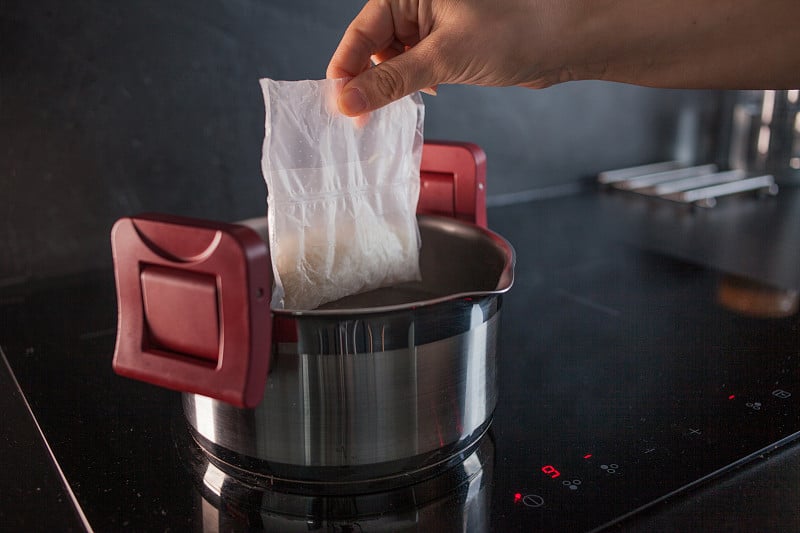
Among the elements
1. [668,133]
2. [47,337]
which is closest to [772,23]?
[47,337]

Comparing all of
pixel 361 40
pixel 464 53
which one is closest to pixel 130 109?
pixel 361 40

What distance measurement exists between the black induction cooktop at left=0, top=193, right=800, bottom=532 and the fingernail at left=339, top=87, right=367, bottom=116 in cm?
22

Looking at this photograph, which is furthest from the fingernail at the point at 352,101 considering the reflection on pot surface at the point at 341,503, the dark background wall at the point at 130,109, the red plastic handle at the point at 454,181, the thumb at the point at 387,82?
the dark background wall at the point at 130,109

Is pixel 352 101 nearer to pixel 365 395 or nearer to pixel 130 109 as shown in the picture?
pixel 365 395

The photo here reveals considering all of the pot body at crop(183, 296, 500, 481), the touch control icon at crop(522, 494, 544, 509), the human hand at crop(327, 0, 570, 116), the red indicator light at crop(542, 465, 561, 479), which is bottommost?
the touch control icon at crop(522, 494, 544, 509)

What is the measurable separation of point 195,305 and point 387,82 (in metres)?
0.24

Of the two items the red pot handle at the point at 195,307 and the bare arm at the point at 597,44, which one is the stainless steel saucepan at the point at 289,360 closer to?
the red pot handle at the point at 195,307

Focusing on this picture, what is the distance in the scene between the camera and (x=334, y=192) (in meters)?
0.60

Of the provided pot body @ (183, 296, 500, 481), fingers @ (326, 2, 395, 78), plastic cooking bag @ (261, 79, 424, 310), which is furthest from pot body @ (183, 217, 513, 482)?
fingers @ (326, 2, 395, 78)

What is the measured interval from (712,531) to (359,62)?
46 cm

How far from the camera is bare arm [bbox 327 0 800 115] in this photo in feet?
1.92

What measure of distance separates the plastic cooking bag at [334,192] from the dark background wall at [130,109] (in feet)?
1.34

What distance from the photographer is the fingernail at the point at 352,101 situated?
58 centimetres

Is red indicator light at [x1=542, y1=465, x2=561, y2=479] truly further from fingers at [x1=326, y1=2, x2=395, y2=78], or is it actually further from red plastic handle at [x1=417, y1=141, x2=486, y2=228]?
fingers at [x1=326, y1=2, x2=395, y2=78]
